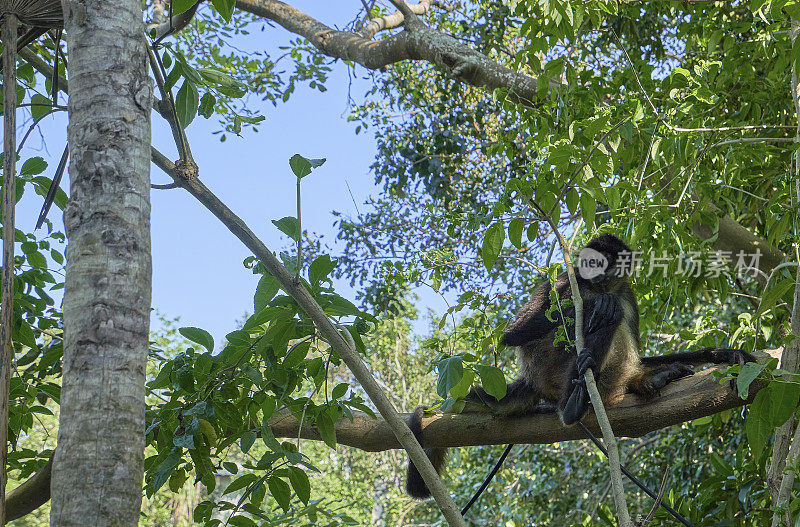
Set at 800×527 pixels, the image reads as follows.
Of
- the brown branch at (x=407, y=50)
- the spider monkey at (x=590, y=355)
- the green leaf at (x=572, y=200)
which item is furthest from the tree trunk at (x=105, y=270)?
the brown branch at (x=407, y=50)

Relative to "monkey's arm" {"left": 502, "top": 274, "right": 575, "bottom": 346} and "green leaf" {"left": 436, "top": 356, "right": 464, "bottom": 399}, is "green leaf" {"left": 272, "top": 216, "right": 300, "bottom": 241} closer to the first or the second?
"green leaf" {"left": 436, "top": 356, "right": 464, "bottom": 399}

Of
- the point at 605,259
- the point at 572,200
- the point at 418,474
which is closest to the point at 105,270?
the point at 572,200

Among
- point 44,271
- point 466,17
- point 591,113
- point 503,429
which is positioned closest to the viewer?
point 44,271

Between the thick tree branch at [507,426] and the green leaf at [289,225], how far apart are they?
53.4 inches

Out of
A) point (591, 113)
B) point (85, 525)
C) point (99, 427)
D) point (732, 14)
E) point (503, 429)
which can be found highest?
point (732, 14)

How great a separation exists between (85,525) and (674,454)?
5.23 meters

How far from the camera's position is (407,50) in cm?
598

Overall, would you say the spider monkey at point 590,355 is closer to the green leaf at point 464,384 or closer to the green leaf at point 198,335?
the green leaf at point 464,384

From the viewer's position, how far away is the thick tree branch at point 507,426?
2740 mm

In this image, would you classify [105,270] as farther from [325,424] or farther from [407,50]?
[407,50]

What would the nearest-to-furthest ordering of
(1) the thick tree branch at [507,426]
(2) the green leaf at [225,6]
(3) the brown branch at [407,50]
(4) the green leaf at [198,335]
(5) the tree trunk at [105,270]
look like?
1. (5) the tree trunk at [105,270]
2. (2) the green leaf at [225,6]
3. (4) the green leaf at [198,335]
4. (1) the thick tree branch at [507,426]
5. (3) the brown branch at [407,50]

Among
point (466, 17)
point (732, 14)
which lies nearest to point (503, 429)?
point (732, 14)

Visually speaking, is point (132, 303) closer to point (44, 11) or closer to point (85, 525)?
point (85, 525)

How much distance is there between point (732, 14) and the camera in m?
5.18
